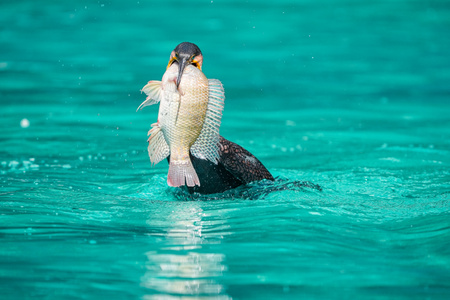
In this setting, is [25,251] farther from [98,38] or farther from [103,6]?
[103,6]

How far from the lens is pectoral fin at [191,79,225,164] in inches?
184

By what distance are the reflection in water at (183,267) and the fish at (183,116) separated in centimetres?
44

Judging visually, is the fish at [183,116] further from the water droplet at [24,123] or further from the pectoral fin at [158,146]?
the water droplet at [24,123]

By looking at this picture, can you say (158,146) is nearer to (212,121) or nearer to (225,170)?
(212,121)

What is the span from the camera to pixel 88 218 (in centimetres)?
539

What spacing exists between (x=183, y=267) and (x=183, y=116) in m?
0.98

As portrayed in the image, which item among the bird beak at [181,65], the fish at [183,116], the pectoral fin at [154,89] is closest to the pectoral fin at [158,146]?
the fish at [183,116]

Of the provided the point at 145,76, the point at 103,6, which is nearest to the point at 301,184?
the point at 145,76

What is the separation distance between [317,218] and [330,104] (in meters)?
6.13

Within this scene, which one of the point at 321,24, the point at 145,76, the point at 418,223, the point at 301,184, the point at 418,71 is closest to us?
the point at 418,223

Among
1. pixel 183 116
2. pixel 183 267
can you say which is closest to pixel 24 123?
pixel 183 116

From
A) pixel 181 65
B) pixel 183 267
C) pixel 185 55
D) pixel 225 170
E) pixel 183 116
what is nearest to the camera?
pixel 183 267

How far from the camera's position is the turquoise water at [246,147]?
4266 mm

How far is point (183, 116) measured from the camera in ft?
14.9
